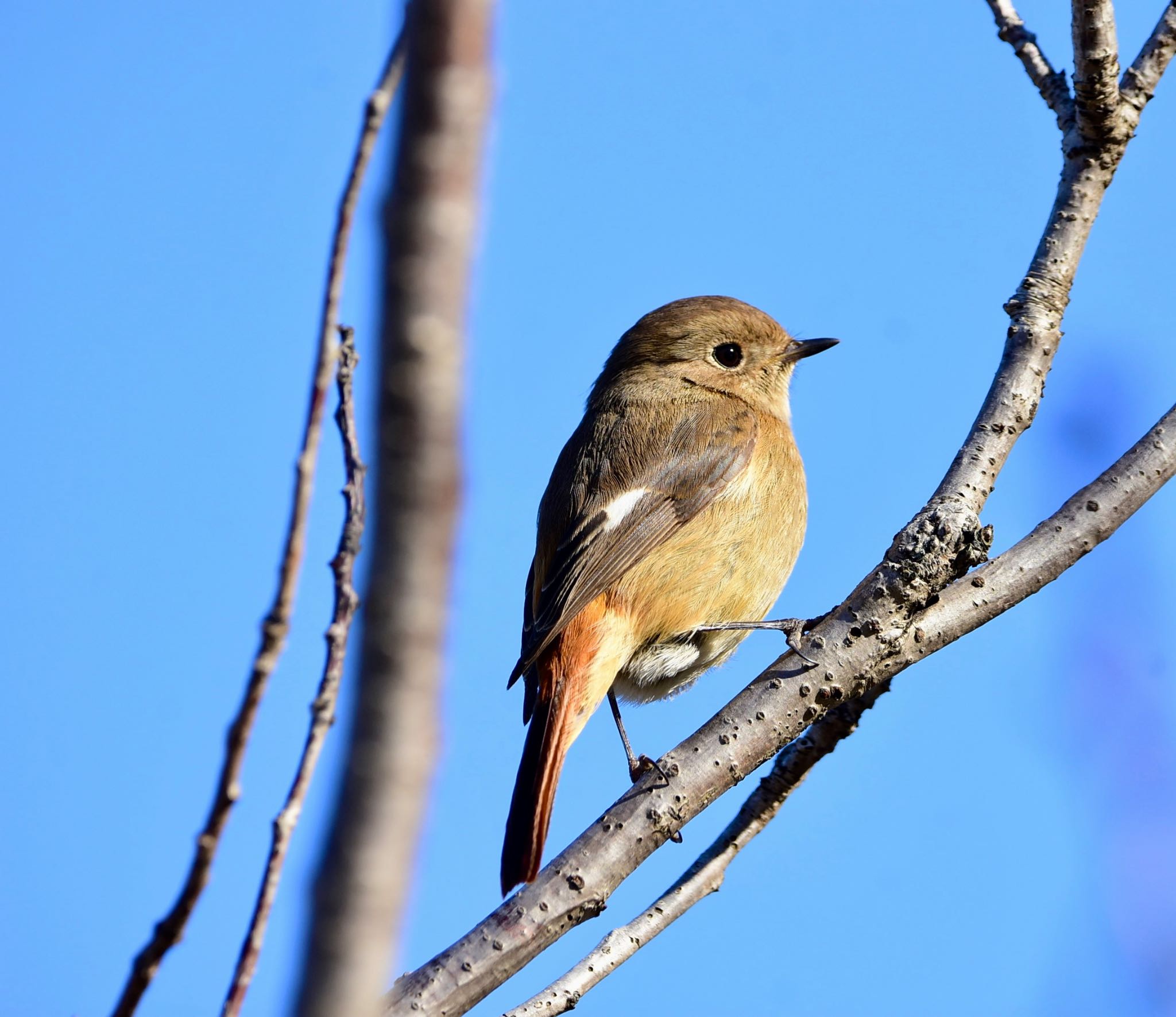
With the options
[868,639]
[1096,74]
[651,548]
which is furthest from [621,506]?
[1096,74]

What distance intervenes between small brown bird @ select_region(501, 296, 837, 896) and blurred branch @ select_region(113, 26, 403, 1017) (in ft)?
7.61

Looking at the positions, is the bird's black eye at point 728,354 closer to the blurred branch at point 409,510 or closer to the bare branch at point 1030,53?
the bare branch at point 1030,53

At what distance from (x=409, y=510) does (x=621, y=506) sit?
4098 mm

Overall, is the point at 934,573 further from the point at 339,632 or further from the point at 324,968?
the point at 324,968

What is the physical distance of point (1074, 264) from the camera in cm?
407

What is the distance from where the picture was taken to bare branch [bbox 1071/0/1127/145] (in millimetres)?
3941

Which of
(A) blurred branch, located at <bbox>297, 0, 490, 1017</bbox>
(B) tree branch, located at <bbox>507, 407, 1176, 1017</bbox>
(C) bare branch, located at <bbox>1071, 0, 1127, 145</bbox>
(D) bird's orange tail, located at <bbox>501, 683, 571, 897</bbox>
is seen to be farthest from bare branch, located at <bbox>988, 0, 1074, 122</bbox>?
(A) blurred branch, located at <bbox>297, 0, 490, 1017</bbox>

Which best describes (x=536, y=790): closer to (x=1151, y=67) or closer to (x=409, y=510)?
(x=1151, y=67)

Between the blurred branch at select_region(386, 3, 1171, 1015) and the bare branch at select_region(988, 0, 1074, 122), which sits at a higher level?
the bare branch at select_region(988, 0, 1074, 122)

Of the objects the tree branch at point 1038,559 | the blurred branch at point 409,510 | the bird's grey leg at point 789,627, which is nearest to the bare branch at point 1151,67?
the tree branch at point 1038,559

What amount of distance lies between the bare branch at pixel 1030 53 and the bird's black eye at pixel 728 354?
221 centimetres

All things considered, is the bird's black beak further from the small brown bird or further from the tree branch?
the tree branch

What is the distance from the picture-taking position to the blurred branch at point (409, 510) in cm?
106

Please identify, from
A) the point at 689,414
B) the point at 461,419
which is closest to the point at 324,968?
the point at 461,419
